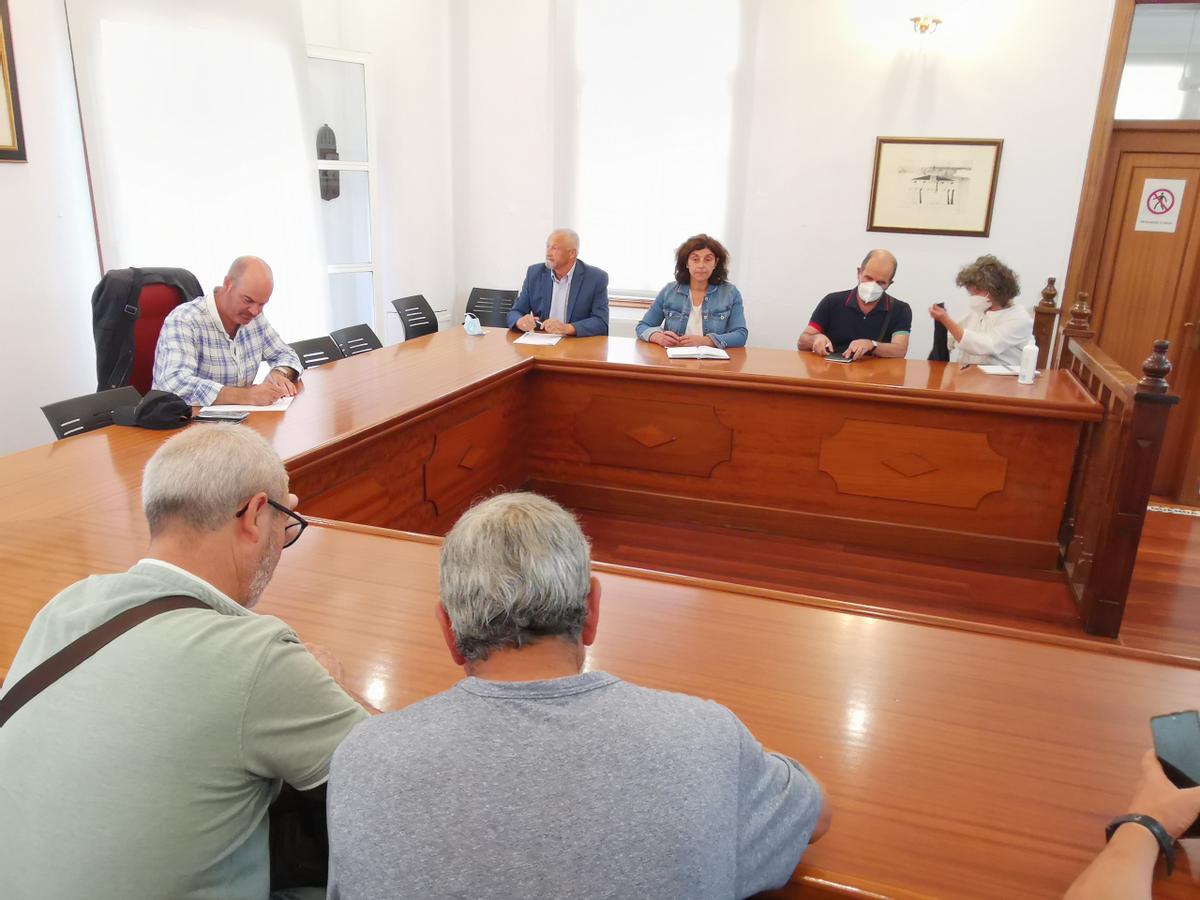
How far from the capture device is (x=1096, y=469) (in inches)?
115

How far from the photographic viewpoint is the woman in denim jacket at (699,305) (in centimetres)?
395

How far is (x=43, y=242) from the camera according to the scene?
345cm

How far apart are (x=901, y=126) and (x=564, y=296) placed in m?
2.30

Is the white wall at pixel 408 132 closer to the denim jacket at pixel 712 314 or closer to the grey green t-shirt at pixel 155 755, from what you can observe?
the denim jacket at pixel 712 314

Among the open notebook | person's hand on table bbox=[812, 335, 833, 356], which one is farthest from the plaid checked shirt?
person's hand on table bbox=[812, 335, 833, 356]

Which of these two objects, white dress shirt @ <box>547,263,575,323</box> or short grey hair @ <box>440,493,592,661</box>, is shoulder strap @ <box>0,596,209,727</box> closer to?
short grey hair @ <box>440,493,592,661</box>

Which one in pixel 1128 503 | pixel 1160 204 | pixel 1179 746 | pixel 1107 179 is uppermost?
pixel 1107 179

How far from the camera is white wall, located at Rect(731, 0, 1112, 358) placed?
4.60 meters

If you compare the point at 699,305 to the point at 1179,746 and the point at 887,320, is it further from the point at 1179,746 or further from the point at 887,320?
the point at 1179,746

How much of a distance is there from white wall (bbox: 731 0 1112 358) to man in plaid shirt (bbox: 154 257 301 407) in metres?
3.38

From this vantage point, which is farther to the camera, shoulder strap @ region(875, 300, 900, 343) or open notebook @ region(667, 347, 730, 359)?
shoulder strap @ region(875, 300, 900, 343)

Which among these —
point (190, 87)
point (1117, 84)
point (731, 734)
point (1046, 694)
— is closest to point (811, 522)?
point (1046, 694)

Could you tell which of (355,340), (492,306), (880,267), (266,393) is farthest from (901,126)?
(266,393)

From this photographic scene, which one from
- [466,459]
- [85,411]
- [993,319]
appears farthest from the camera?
[993,319]
